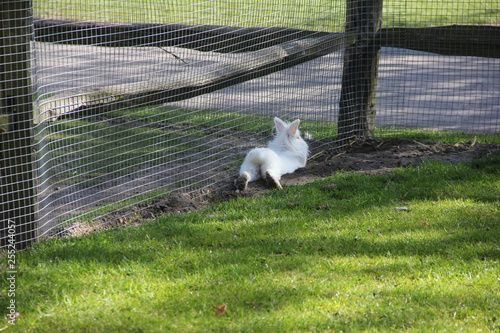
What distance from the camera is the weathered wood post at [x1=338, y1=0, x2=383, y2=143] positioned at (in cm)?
641

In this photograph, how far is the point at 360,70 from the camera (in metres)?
6.55

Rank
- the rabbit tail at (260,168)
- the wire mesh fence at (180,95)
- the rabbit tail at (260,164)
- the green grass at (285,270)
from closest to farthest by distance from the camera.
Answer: the green grass at (285,270)
the wire mesh fence at (180,95)
the rabbit tail at (260,168)
the rabbit tail at (260,164)

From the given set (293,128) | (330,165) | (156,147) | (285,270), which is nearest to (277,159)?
(293,128)

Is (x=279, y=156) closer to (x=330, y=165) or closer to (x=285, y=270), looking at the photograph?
(x=330, y=165)

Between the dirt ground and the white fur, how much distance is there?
114 mm

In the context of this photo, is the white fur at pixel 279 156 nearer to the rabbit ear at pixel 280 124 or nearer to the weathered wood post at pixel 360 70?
the rabbit ear at pixel 280 124

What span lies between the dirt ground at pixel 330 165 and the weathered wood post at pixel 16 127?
1.44 ft

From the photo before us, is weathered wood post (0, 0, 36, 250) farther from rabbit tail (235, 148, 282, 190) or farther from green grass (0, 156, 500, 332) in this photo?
rabbit tail (235, 148, 282, 190)

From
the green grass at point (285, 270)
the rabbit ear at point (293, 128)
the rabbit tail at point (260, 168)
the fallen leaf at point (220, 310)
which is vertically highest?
the rabbit ear at point (293, 128)

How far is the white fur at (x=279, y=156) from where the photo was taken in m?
5.32

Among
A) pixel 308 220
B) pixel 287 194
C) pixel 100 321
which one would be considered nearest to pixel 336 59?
pixel 287 194

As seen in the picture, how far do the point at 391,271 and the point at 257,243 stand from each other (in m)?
1.07

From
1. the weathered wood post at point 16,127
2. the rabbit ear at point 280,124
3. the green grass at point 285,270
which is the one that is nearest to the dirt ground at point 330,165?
the green grass at point 285,270

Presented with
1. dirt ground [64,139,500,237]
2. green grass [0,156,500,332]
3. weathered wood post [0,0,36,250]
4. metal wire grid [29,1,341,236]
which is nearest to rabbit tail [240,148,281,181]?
dirt ground [64,139,500,237]
